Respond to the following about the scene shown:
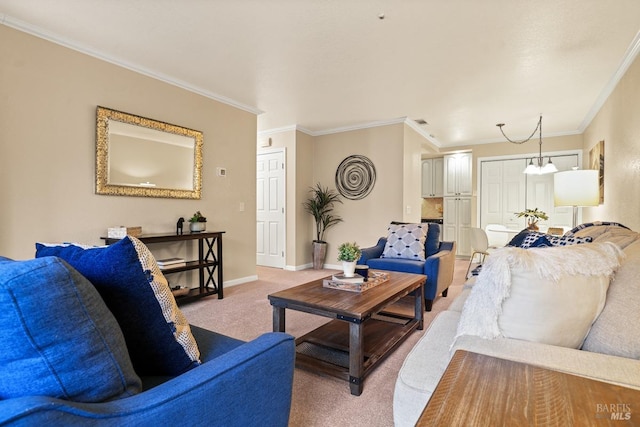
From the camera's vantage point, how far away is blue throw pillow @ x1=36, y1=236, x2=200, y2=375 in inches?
35.3

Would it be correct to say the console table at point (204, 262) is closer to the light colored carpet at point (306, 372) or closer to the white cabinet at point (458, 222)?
the light colored carpet at point (306, 372)

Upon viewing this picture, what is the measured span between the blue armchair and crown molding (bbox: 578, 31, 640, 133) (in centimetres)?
374

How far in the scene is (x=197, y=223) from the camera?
11.6ft

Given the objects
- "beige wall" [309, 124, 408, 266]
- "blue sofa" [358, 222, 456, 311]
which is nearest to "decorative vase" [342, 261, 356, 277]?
"blue sofa" [358, 222, 456, 311]

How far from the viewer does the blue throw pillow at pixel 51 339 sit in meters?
0.59

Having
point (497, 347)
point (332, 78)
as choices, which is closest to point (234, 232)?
point (332, 78)

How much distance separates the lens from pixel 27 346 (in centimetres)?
59

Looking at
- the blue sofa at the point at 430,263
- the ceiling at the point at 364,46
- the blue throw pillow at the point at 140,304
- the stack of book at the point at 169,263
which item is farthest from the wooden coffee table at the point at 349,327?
the ceiling at the point at 364,46

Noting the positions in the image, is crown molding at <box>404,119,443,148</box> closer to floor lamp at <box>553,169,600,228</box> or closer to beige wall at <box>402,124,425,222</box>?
beige wall at <box>402,124,425,222</box>

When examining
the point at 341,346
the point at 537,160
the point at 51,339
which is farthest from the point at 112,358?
the point at 537,160

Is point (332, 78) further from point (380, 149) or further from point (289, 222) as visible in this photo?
point (289, 222)

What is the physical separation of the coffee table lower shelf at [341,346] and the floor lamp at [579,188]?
76.8 inches

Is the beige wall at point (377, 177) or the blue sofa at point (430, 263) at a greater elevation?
the beige wall at point (377, 177)

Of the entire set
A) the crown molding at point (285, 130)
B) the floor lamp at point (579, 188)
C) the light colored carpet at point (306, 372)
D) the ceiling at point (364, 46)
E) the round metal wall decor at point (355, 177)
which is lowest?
the light colored carpet at point (306, 372)
